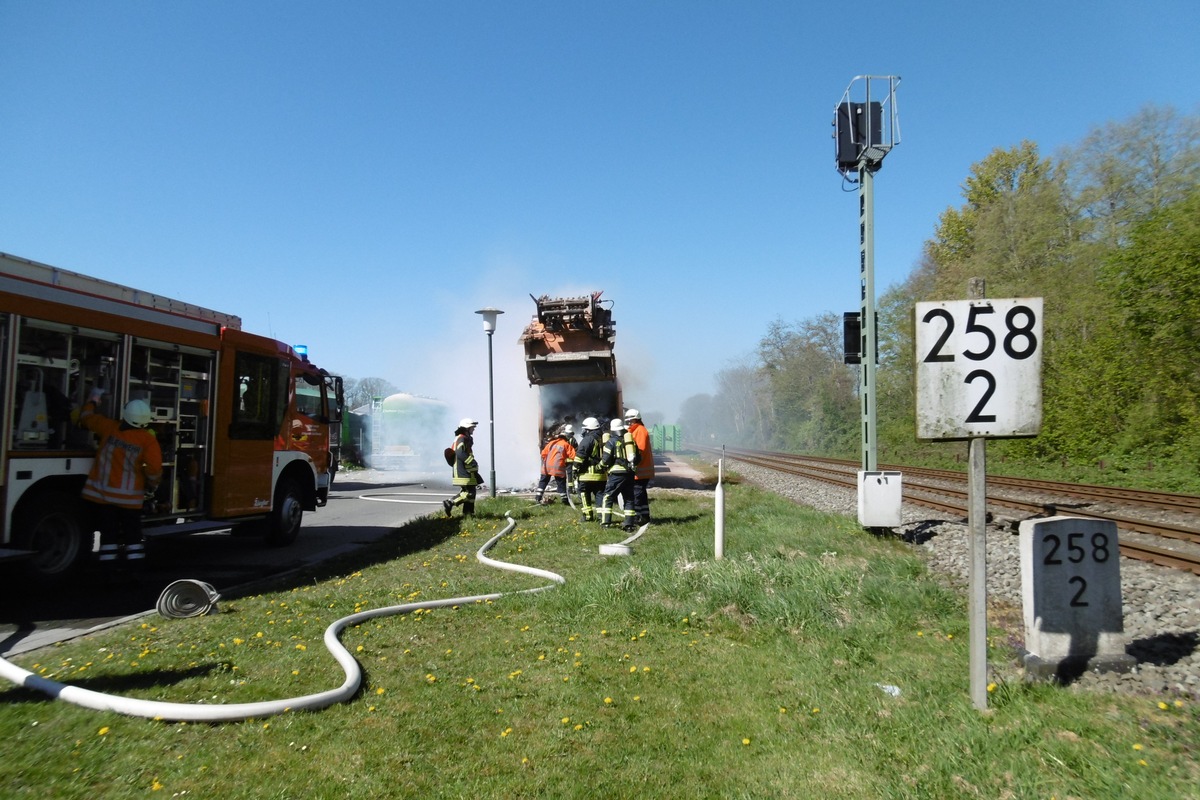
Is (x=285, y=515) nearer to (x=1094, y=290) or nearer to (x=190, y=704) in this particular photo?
(x=190, y=704)

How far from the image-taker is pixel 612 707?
173 inches

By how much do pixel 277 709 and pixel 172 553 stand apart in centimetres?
834

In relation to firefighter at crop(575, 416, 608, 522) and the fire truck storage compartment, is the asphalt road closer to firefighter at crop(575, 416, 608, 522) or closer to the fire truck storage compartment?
the fire truck storage compartment

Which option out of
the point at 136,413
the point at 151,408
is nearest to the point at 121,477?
the point at 136,413

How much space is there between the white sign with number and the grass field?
145 centimetres

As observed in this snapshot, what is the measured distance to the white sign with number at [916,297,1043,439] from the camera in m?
4.22

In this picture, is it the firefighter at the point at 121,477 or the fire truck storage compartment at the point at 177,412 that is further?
the fire truck storage compartment at the point at 177,412

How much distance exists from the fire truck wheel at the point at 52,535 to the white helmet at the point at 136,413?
2.92ft

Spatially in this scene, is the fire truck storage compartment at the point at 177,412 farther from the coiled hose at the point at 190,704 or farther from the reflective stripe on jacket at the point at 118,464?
the coiled hose at the point at 190,704

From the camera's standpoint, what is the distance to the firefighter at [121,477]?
796 cm

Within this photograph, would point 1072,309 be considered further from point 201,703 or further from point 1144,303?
point 201,703

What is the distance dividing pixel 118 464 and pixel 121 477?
0.43 feet

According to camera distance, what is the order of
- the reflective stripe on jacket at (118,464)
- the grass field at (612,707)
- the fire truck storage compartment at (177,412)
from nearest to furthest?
1. the grass field at (612,707)
2. the reflective stripe on jacket at (118,464)
3. the fire truck storage compartment at (177,412)

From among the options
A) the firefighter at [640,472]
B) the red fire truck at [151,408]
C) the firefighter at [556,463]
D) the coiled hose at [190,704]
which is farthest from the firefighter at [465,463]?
the coiled hose at [190,704]
